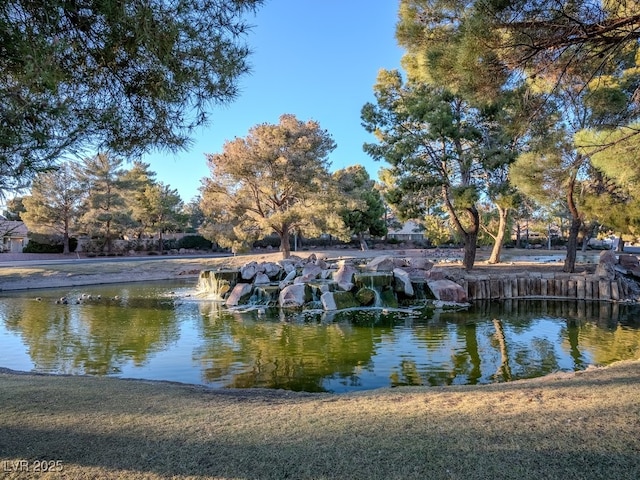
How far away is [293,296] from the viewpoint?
575 inches

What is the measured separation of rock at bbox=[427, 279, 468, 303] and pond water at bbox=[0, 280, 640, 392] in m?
0.79

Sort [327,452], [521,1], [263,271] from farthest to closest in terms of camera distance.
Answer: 1. [263,271]
2. [521,1]
3. [327,452]

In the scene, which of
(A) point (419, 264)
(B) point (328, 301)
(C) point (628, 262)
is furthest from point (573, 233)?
(B) point (328, 301)

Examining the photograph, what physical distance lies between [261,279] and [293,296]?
2.58m

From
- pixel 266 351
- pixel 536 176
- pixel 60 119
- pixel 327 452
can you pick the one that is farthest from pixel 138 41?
pixel 536 176

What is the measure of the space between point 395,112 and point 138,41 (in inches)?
615

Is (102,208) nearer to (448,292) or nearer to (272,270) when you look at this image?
(272,270)

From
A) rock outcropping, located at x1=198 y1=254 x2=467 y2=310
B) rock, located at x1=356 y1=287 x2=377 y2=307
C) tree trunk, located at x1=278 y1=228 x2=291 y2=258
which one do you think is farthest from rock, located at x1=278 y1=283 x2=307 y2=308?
tree trunk, located at x1=278 y1=228 x2=291 y2=258

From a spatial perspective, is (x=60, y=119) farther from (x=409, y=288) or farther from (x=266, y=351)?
(x=409, y=288)

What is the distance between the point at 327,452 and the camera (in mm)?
2953

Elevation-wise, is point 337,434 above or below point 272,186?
below

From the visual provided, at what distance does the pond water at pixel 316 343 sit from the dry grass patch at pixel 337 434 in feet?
8.18

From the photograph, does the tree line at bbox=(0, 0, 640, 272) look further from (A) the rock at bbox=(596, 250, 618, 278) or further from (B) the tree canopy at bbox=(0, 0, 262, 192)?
(A) the rock at bbox=(596, 250, 618, 278)

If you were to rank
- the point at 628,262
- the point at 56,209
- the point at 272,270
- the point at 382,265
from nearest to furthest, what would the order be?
the point at 382,265 → the point at 272,270 → the point at 628,262 → the point at 56,209
